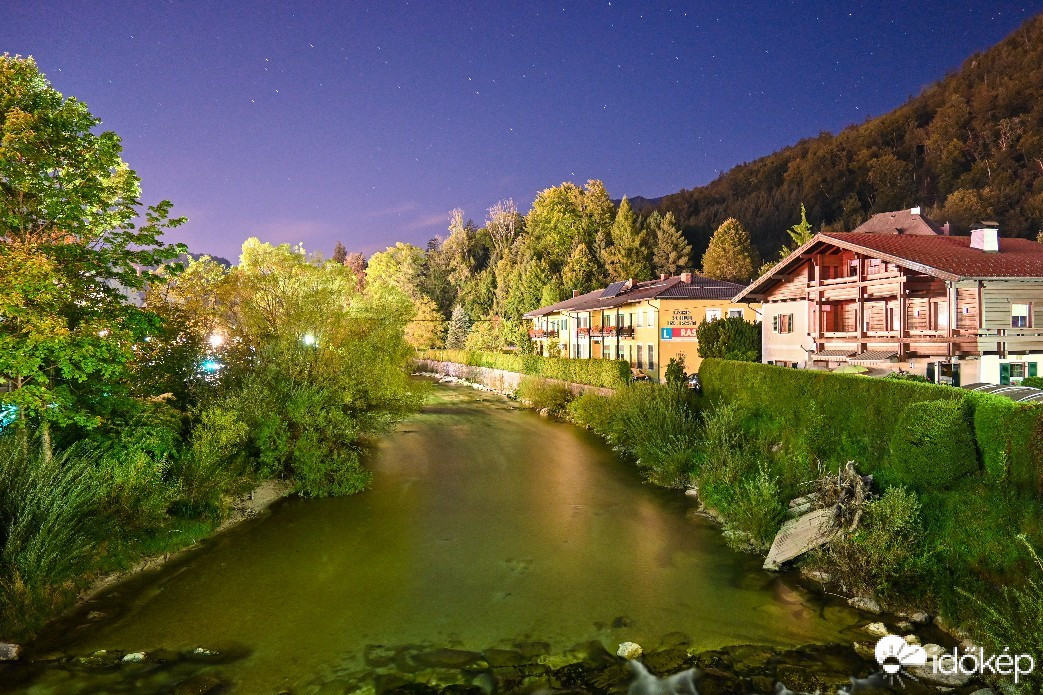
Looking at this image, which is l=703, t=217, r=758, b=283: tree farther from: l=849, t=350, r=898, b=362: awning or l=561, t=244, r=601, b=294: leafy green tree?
l=849, t=350, r=898, b=362: awning

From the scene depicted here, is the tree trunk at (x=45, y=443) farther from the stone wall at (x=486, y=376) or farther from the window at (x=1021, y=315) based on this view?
the window at (x=1021, y=315)

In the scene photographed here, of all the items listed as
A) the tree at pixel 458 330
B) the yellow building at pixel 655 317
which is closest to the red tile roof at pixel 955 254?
the yellow building at pixel 655 317

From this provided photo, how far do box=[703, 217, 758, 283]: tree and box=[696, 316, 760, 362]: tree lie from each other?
30111mm

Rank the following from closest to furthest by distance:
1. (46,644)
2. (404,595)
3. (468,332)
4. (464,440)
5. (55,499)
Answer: (46,644), (55,499), (404,595), (464,440), (468,332)

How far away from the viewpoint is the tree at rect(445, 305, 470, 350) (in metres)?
66.9

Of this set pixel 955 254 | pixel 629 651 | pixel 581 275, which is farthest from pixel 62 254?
pixel 581 275

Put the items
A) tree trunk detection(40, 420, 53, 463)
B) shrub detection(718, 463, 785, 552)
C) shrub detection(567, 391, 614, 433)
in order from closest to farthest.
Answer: tree trunk detection(40, 420, 53, 463), shrub detection(718, 463, 785, 552), shrub detection(567, 391, 614, 433)

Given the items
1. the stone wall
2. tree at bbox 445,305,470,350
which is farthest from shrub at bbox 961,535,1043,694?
tree at bbox 445,305,470,350

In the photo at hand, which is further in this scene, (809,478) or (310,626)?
(809,478)

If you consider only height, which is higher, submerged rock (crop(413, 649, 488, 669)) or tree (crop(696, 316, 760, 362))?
tree (crop(696, 316, 760, 362))

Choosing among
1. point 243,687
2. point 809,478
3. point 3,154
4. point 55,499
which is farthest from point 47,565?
point 809,478

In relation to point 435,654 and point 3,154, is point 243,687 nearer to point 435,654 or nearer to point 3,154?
point 435,654

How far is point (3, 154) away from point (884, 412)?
1640 centimetres

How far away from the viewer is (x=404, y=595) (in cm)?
1174
